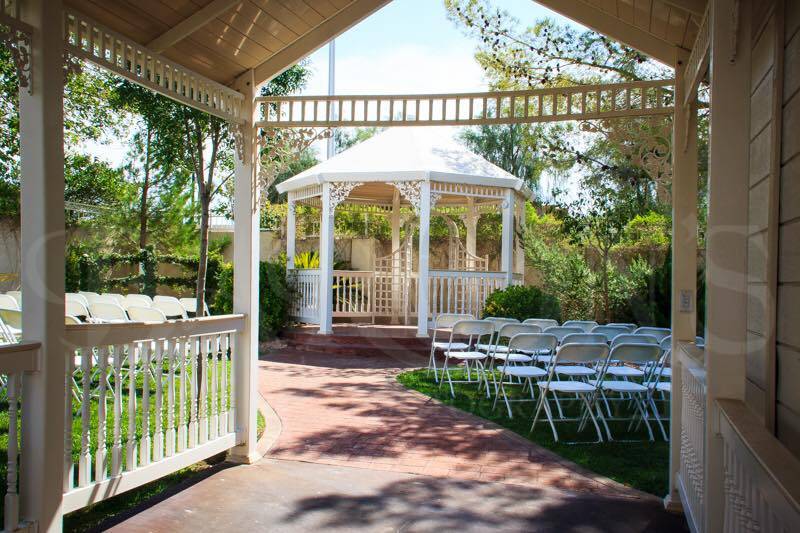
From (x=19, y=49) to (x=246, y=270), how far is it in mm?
2462

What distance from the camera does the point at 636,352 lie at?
240 inches

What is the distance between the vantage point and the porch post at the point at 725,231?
276cm

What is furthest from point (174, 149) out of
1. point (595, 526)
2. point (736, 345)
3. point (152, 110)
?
point (736, 345)

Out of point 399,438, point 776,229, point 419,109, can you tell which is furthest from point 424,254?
point 776,229

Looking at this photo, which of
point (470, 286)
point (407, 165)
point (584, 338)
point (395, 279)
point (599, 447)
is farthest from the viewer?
point (395, 279)

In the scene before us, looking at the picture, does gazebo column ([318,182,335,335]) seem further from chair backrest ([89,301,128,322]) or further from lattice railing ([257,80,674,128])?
lattice railing ([257,80,674,128])

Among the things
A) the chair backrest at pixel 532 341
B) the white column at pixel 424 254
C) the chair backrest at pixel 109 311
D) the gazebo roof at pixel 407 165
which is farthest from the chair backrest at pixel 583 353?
the gazebo roof at pixel 407 165

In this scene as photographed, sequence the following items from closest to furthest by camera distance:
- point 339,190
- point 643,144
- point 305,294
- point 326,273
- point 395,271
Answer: point 643,144 → point 326,273 → point 339,190 → point 305,294 → point 395,271

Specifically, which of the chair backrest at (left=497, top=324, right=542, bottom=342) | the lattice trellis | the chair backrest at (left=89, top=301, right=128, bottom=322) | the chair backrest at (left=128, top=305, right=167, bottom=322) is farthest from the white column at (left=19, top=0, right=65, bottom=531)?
the chair backrest at (left=497, top=324, right=542, bottom=342)

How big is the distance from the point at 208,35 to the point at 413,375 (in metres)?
6.05

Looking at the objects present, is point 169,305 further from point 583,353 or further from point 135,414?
point 583,353

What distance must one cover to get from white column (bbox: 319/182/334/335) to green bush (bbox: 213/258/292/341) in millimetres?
980

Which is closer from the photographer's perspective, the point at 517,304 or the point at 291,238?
the point at 517,304

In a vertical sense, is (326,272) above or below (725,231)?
below
